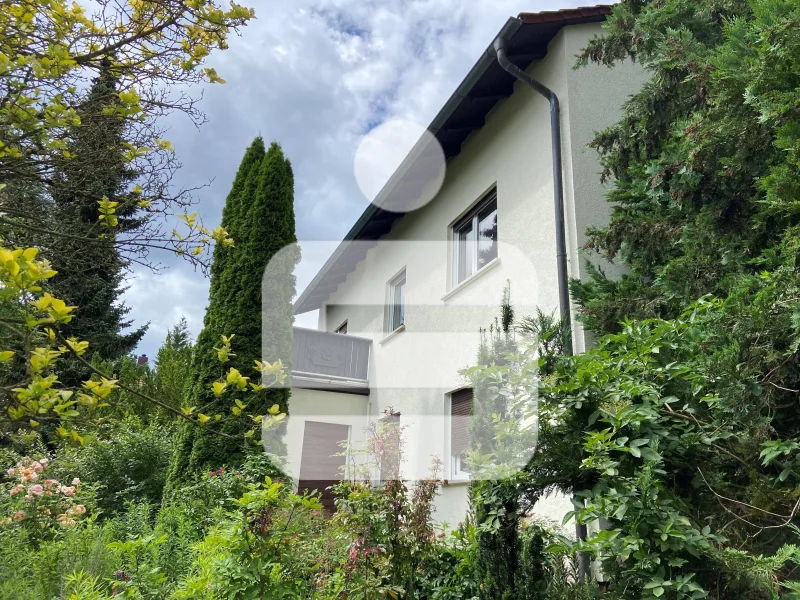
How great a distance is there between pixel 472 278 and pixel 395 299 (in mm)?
3729

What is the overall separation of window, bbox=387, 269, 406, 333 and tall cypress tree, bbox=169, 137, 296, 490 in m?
2.68

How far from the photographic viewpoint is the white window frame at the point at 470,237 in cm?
827

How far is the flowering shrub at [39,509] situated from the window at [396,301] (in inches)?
273

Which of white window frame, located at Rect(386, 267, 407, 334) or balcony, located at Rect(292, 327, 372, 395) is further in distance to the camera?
balcony, located at Rect(292, 327, 372, 395)

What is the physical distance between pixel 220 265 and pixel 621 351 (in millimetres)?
7056

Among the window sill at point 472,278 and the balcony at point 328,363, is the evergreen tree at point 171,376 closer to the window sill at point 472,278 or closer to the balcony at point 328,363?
the balcony at point 328,363

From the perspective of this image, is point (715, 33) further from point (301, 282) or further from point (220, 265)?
point (220, 265)


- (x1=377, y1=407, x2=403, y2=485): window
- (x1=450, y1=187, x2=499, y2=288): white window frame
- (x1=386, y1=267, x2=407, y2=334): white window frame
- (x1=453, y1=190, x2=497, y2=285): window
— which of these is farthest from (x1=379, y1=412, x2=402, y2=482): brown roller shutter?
(x1=386, y1=267, x2=407, y2=334): white window frame

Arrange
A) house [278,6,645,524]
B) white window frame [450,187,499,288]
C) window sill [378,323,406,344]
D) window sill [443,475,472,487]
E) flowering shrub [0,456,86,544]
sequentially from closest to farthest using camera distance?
flowering shrub [0,456,86,544] < house [278,6,645,524] < window sill [443,475,472,487] < white window frame [450,187,499,288] < window sill [378,323,406,344]

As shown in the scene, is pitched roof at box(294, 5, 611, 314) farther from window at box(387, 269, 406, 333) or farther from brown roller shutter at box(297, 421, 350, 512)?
brown roller shutter at box(297, 421, 350, 512)

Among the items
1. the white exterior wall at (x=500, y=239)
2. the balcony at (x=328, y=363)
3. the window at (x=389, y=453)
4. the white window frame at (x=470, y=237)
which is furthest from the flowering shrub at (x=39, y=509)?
the balcony at (x=328, y=363)

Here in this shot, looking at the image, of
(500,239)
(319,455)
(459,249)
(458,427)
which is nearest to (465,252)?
(459,249)

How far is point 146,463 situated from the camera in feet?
28.3

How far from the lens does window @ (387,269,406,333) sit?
11156mm
